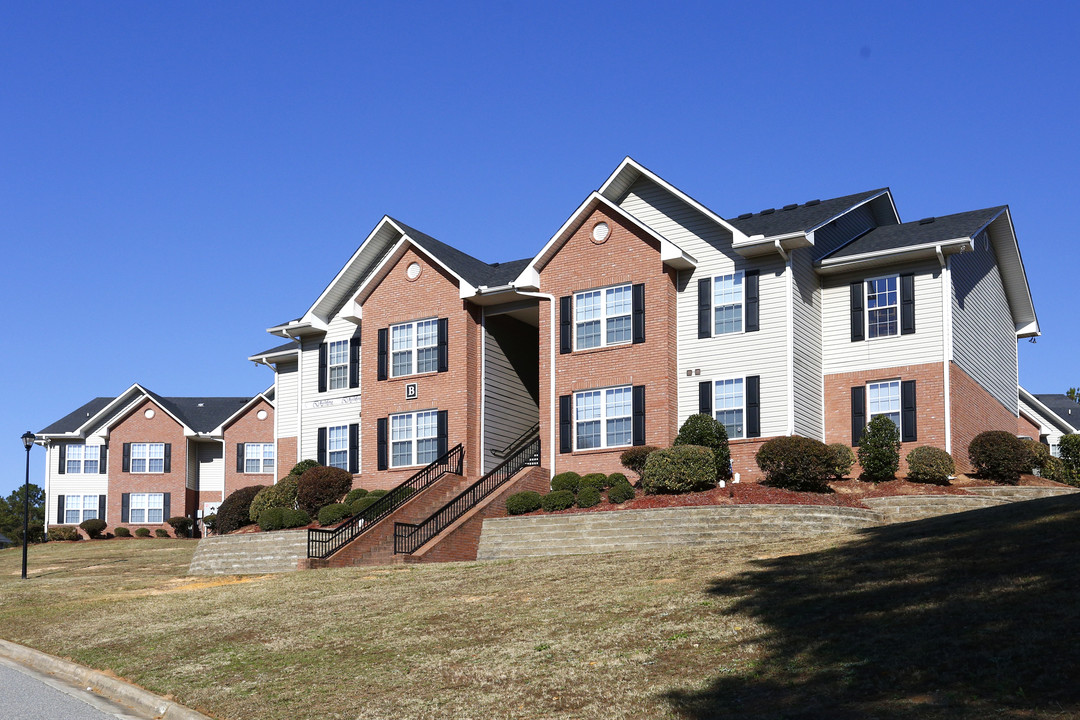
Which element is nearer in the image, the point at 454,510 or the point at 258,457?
the point at 454,510

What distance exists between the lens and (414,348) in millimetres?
37344

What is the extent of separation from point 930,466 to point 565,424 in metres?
10.3

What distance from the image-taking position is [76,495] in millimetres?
59219

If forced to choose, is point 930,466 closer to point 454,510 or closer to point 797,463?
point 797,463

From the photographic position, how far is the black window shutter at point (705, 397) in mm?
32156

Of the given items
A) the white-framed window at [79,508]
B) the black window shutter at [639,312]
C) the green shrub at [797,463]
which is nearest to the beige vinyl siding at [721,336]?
the black window shutter at [639,312]

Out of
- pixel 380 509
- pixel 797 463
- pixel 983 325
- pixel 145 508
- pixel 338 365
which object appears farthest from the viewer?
pixel 145 508

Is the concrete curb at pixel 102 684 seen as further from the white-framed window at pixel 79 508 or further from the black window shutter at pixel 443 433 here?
the white-framed window at pixel 79 508

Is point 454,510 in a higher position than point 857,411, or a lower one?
lower

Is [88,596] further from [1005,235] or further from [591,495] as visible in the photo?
[1005,235]

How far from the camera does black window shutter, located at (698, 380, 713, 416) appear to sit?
32156 mm

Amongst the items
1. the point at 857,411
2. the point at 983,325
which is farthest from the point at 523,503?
the point at 983,325

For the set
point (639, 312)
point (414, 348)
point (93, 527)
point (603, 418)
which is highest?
point (639, 312)

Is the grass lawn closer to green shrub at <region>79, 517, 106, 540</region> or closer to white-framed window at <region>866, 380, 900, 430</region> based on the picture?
white-framed window at <region>866, 380, 900, 430</region>
